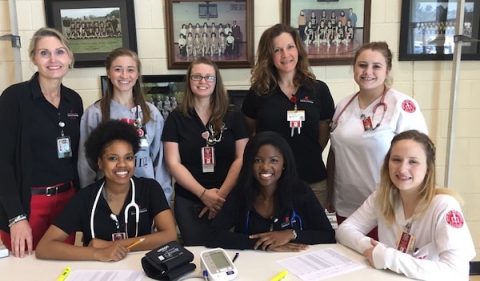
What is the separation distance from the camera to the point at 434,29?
299 centimetres

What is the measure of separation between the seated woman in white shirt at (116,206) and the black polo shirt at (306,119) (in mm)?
764

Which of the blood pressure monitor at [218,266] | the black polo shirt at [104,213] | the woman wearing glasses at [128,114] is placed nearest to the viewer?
the blood pressure monitor at [218,266]

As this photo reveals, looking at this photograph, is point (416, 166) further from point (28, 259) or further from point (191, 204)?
point (28, 259)

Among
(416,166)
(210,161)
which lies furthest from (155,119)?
(416,166)

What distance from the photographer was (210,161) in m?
2.29

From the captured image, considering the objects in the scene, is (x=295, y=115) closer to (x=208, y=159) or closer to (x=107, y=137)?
(x=208, y=159)

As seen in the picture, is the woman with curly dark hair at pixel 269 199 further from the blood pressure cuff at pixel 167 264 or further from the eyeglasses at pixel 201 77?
the eyeglasses at pixel 201 77

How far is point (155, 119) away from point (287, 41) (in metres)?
0.87

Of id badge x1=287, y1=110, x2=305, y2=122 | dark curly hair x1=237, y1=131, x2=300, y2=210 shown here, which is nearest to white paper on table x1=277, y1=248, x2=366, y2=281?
dark curly hair x1=237, y1=131, x2=300, y2=210

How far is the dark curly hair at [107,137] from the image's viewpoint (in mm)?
1956

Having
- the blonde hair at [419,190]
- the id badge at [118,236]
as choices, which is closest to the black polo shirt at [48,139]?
the id badge at [118,236]

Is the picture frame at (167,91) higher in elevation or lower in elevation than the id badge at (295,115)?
higher

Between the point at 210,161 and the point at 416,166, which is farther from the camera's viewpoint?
the point at 210,161

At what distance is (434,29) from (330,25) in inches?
30.4
